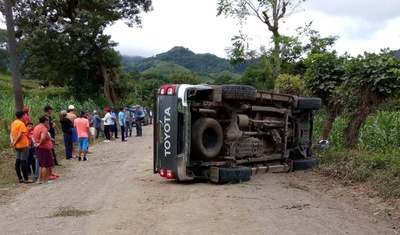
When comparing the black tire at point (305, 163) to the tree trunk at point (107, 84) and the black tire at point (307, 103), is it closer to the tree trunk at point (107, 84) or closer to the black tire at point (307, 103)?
the black tire at point (307, 103)

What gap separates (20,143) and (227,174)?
5221mm

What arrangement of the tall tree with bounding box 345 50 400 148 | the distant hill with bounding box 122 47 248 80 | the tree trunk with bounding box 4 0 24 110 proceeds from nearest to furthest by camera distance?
1. the tall tree with bounding box 345 50 400 148
2. the tree trunk with bounding box 4 0 24 110
3. the distant hill with bounding box 122 47 248 80

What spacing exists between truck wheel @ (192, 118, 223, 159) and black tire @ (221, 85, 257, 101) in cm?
65

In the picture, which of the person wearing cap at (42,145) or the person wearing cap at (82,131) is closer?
the person wearing cap at (42,145)

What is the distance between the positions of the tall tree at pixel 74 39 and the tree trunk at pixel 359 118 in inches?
831

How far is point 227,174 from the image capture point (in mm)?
9477

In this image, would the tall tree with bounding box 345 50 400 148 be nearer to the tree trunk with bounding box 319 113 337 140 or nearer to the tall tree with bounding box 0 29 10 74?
the tree trunk with bounding box 319 113 337 140

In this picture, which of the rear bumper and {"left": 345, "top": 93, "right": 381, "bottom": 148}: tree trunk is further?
{"left": 345, "top": 93, "right": 381, "bottom": 148}: tree trunk

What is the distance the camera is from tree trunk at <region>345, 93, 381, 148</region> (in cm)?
1245

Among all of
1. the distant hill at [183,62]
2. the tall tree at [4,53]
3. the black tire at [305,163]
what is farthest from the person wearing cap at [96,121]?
the distant hill at [183,62]

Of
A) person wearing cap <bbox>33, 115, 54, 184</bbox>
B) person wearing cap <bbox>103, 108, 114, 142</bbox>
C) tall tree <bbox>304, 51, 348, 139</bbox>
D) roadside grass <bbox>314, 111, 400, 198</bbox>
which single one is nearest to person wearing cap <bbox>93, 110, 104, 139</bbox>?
person wearing cap <bbox>103, 108, 114, 142</bbox>

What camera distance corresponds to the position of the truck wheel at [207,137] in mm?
9484

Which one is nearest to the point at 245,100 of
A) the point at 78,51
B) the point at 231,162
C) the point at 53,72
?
the point at 231,162

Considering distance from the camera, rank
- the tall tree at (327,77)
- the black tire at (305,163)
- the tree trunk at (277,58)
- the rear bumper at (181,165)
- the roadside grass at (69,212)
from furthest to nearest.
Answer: the tree trunk at (277,58), the tall tree at (327,77), the black tire at (305,163), the rear bumper at (181,165), the roadside grass at (69,212)
